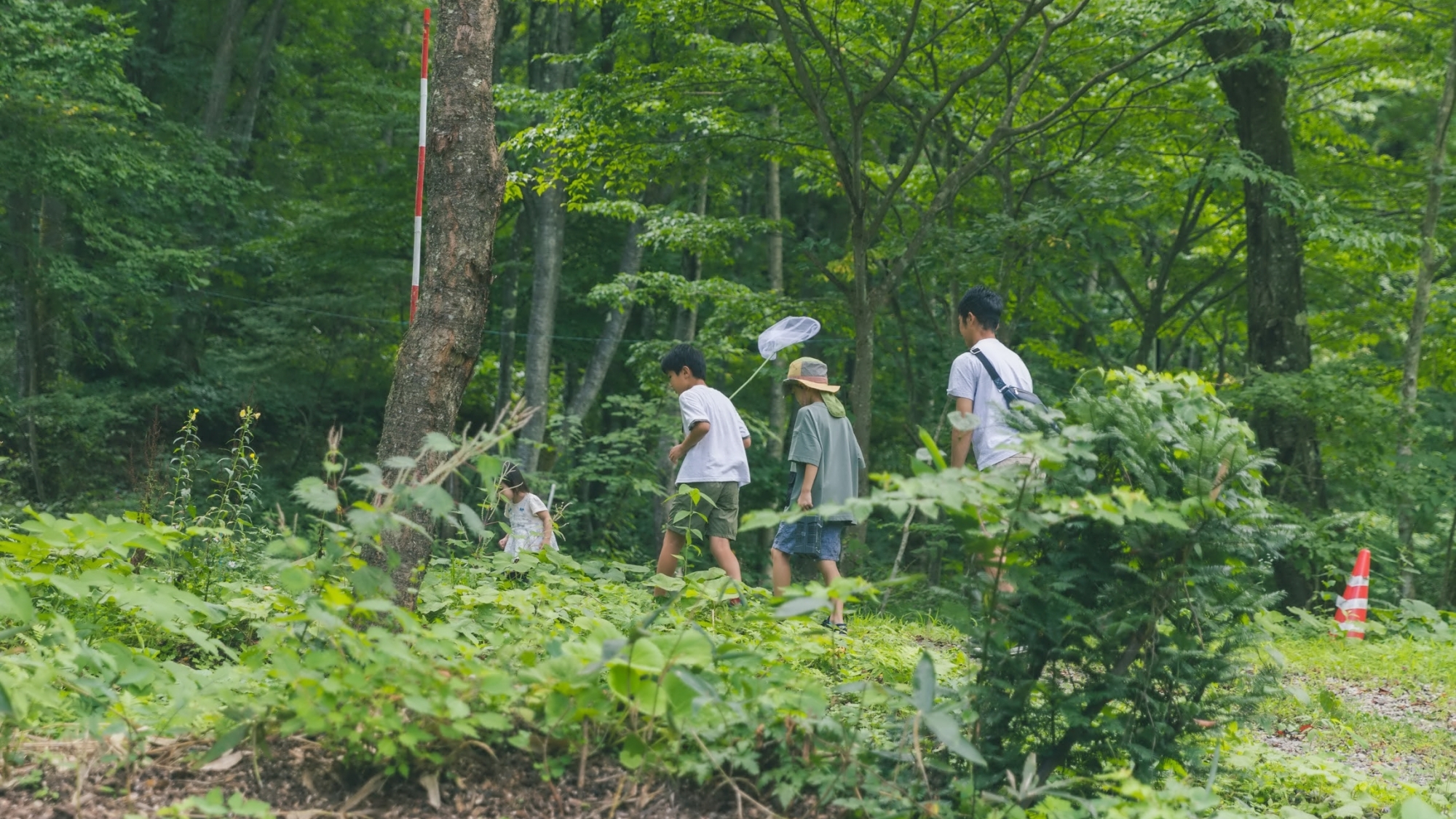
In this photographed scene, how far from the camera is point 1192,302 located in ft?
54.6

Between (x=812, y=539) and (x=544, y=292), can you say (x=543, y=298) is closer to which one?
(x=544, y=292)

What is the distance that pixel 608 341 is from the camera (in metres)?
17.7

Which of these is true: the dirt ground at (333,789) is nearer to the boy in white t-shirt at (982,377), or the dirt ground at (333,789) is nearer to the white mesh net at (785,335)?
the boy in white t-shirt at (982,377)

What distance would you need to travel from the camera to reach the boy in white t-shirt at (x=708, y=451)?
6.33 meters

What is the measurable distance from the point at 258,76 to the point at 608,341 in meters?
9.89

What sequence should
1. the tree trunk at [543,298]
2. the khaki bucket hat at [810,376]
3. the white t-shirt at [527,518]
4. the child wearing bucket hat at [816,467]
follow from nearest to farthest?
the child wearing bucket hat at [816,467]
the khaki bucket hat at [810,376]
the white t-shirt at [527,518]
the tree trunk at [543,298]

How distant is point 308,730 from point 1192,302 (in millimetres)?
16387

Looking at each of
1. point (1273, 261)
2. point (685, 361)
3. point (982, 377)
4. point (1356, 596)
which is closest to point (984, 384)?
point (982, 377)

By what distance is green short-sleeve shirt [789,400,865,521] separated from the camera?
654 cm

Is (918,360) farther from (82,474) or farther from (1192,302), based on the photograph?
(82,474)

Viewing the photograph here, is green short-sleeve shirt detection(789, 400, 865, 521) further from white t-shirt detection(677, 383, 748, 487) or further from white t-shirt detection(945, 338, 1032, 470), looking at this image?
white t-shirt detection(945, 338, 1032, 470)

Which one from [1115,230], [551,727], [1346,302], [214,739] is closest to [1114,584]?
[551,727]

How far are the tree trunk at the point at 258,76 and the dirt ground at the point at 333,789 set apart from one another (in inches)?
786

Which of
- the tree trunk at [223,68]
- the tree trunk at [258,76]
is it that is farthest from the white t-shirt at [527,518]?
the tree trunk at [258,76]
